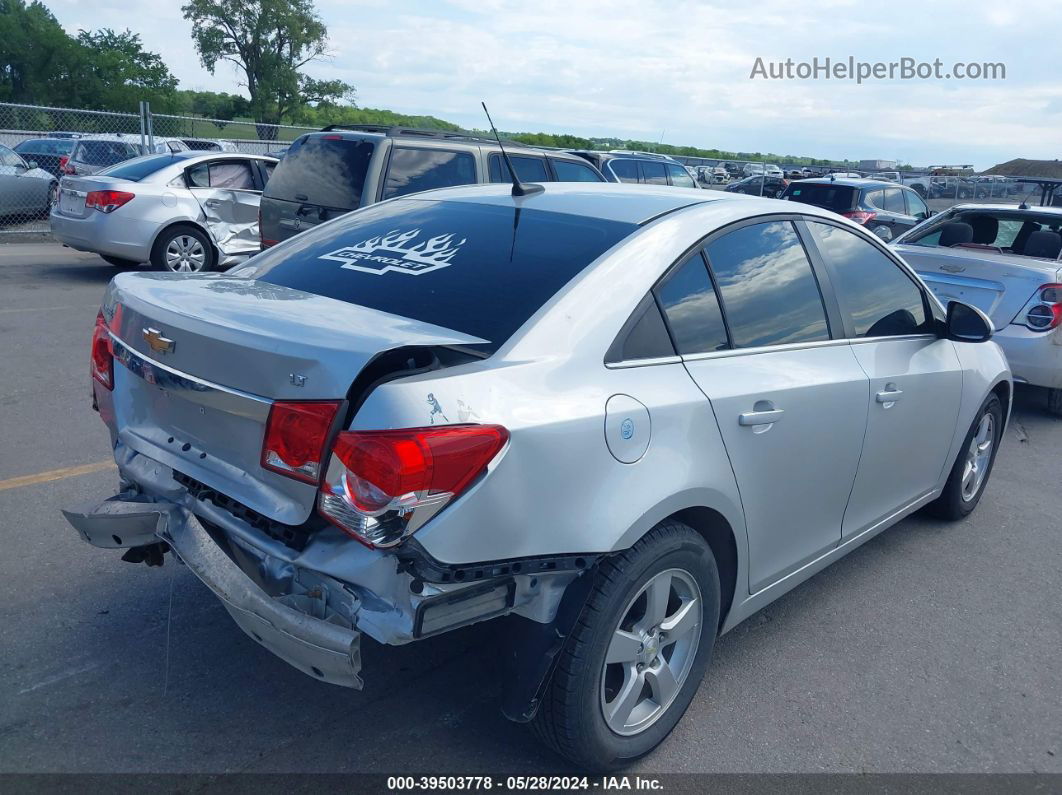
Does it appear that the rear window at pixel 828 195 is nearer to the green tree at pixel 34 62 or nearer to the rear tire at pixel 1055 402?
the rear tire at pixel 1055 402

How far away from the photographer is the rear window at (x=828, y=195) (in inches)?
577

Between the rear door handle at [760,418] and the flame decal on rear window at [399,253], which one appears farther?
the flame decal on rear window at [399,253]

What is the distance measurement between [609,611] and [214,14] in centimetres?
6567

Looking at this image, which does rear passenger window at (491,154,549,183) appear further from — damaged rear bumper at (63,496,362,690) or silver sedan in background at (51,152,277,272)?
damaged rear bumper at (63,496,362,690)

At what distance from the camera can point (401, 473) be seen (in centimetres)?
226

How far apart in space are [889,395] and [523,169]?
6.97 metres

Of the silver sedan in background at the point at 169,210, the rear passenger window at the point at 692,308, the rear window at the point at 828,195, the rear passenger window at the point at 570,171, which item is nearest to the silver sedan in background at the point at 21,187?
the silver sedan in background at the point at 169,210

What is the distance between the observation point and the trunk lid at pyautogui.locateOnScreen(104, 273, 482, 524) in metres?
2.45

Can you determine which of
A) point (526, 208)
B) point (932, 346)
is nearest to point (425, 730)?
point (526, 208)

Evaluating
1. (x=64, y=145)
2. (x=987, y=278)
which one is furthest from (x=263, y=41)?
(x=987, y=278)

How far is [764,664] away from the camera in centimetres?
354

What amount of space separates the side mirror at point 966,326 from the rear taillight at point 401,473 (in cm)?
280

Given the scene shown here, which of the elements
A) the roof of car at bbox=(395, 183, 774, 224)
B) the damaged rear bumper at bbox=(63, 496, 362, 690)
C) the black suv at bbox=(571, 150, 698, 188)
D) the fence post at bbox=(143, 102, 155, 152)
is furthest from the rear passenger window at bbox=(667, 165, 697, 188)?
the damaged rear bumper at bbox=(63, 496, 362, 690)

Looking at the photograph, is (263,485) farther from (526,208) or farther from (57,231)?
(57,231)
